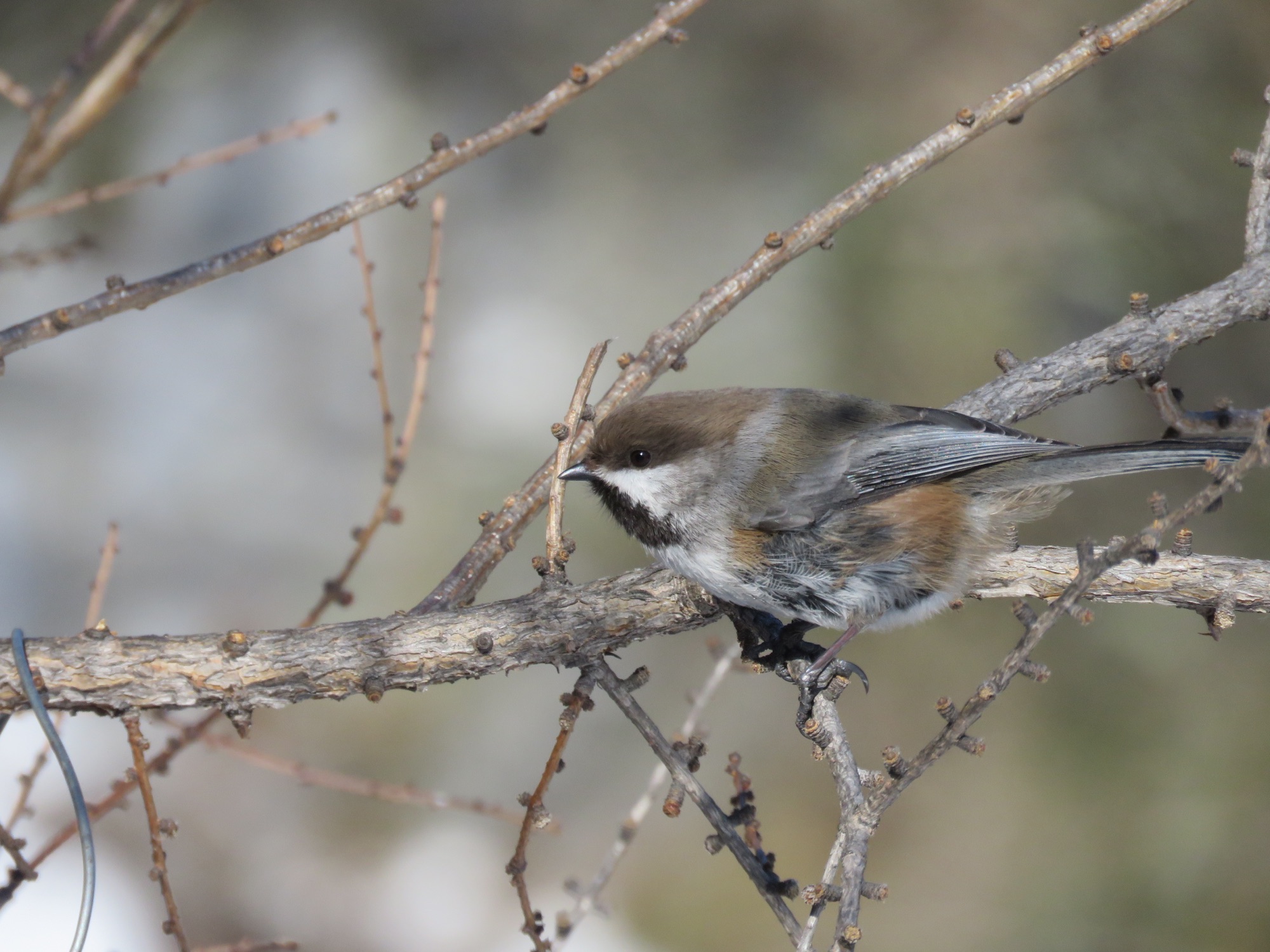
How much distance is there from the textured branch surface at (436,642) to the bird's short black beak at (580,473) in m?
0.28

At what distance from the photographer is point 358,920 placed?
15.3 ft

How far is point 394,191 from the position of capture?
2602 millimetres

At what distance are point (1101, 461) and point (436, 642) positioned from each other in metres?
1.69

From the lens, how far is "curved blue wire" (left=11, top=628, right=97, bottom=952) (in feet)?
6.55

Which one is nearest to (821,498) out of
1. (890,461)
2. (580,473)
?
(890,461)

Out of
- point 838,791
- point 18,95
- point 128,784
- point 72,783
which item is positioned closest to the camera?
point 18,95

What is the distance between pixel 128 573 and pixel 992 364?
14.1 ft

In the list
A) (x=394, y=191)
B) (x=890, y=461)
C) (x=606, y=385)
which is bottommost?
(x=890, y=461)

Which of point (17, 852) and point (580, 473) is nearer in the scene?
point (17, 852)

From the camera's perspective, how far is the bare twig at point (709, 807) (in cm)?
208

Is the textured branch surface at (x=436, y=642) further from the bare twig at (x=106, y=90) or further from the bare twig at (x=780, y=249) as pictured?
the bare twig at (x=106, y=90)

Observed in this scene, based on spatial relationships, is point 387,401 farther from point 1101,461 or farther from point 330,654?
point 1101,461

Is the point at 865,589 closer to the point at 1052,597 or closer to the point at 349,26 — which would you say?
the point at 1052,597

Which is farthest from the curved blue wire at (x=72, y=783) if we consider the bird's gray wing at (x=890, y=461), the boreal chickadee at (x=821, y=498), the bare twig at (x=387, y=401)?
the bird's gray wing at (x=890, y=461)
